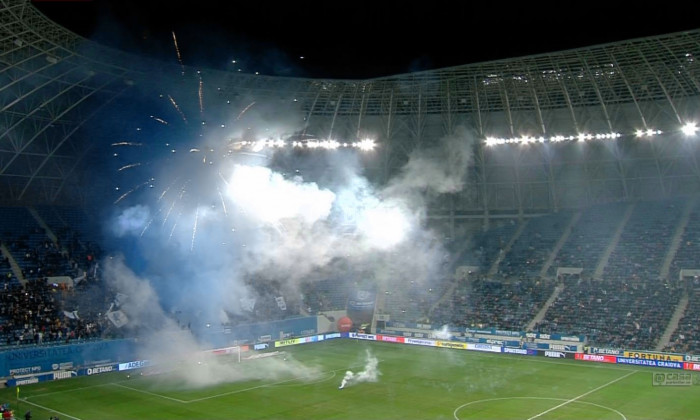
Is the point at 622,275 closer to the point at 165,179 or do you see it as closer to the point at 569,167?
the point at 569,167

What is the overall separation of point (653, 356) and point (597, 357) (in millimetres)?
3482

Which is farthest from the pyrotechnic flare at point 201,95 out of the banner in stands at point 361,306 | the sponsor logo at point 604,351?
the sponsor logo at point 604,351

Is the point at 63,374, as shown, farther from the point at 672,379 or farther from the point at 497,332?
the point at 672,379

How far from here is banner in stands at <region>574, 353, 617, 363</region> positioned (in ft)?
136

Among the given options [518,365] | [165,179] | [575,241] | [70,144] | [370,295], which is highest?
[70,144]

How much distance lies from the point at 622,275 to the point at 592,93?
14390 mm

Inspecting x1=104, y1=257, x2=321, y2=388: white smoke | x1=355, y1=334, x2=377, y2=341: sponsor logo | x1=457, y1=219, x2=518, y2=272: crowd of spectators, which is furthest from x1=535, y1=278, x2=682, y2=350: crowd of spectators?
x1=104, y1=257, x2=321, y2=388: white smoke

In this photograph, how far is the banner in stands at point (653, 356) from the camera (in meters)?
38.8

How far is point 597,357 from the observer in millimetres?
42031

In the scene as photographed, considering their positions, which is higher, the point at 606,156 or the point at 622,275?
the point at 606,156

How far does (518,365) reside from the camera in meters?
40.9

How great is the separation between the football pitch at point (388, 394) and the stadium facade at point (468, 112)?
60.0 feet

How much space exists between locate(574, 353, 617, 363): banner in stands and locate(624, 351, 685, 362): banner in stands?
94cm

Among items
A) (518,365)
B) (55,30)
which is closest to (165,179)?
(55,30)
